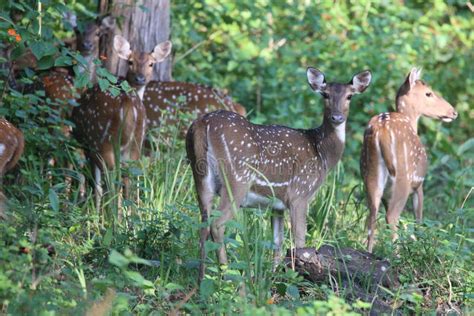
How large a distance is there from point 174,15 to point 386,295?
20.4 ft

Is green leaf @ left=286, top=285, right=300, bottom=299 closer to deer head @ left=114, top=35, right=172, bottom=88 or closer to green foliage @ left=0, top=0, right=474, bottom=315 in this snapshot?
green foliage @ left=0, top=0, right=474, bottom=315

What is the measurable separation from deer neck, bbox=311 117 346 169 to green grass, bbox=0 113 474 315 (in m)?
0.41

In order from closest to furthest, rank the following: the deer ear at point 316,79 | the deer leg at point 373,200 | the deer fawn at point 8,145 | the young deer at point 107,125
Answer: the deer fawn at point 8,145
the deer ear at point 316,79
the deer leg at point 373,200
the young deer at point 107,125

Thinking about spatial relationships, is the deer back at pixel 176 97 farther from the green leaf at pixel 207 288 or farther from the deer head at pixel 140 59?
the green leaf at pixel 207 288

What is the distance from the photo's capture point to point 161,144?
9242 millimetres

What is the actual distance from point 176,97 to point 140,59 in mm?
641

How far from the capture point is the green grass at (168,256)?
516cm

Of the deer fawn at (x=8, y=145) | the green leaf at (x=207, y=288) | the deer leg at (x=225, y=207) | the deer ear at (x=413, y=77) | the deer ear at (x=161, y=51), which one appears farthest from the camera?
the deer ear at (x=161, y=51)

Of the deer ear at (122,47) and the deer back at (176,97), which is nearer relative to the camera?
the deer ear at (122,47)

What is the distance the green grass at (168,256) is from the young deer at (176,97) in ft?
5.68

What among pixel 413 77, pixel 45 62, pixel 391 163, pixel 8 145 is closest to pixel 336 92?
pixel 391 163

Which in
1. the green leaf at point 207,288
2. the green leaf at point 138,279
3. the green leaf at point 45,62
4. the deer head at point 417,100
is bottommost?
the green leaf at point 207,288

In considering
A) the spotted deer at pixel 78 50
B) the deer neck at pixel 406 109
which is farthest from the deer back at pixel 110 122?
the deer neck at pixel 406 109

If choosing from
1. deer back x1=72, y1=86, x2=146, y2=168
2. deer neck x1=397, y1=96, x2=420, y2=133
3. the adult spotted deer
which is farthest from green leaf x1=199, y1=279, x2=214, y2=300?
deer neck x1=397, y1=96, x2=420, y2=133
